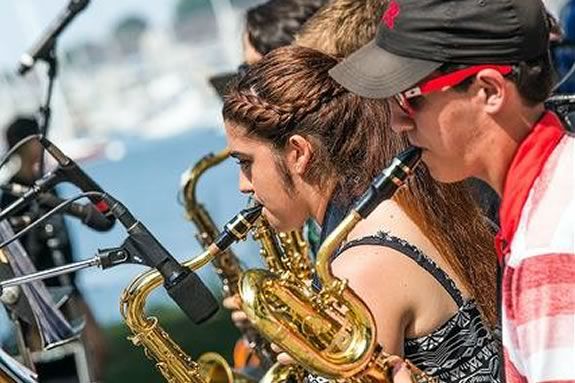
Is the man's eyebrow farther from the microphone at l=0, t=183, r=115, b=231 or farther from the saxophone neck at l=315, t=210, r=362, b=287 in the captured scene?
the microphone at l=0, t=183, r=115, b=231

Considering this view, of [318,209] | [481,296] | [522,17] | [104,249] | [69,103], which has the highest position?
[522,17]

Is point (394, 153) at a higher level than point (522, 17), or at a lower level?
lower

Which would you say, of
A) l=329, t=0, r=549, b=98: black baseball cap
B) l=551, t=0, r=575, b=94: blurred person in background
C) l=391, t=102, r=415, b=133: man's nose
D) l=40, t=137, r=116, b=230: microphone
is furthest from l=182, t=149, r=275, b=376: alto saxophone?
l=329, t=0, r=549, b=98: black baseball cap

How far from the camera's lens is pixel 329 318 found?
2609 mm

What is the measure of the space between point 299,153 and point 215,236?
6.06 feet

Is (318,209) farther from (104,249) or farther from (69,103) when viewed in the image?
(69,103)

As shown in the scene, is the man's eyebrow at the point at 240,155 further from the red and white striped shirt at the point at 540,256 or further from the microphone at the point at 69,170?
the red and white striped shirt at the point at 540,256

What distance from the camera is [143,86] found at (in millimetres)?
11625

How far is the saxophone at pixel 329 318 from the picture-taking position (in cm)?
244

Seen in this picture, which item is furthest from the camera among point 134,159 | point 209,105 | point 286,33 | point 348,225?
point 209,105

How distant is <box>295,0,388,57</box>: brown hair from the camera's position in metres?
3.84

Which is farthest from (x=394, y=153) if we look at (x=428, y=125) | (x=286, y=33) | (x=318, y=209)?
(x=286, y=33)

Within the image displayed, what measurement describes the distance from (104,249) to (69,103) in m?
7.74

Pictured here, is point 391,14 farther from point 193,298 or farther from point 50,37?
point 50,37
